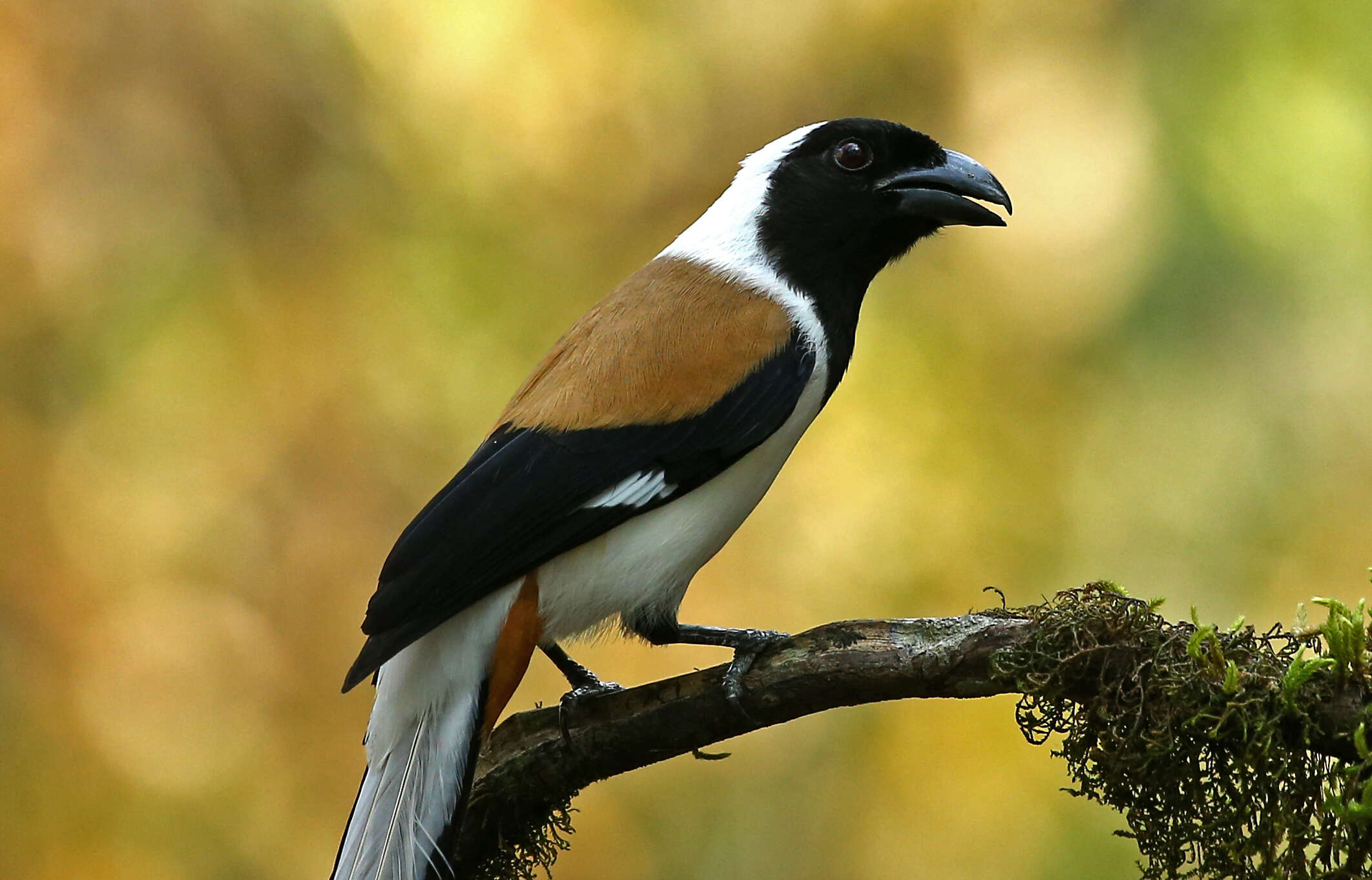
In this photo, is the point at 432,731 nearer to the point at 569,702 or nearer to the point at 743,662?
the point at 569,702

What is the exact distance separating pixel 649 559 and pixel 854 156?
1.32 metres

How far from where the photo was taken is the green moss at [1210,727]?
2207 mm

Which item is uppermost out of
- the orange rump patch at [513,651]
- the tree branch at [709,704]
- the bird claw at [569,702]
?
the orange rump patch at [513,651]

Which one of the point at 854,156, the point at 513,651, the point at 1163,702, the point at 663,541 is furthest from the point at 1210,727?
the point at 854,156

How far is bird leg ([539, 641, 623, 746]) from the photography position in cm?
300

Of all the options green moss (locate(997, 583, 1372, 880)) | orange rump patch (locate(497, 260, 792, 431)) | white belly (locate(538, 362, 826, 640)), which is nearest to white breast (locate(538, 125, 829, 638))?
white belly (locate(538, 362, 826, 640))

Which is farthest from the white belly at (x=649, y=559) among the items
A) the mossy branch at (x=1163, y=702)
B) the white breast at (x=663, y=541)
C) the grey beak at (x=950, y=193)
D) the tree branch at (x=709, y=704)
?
the grey beak at (x=950, y=193)

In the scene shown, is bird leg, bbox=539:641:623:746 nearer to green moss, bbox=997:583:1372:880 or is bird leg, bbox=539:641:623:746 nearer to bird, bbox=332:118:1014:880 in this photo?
bird, bbox=332:118:1014:880

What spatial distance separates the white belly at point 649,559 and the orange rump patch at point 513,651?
33 millimetres

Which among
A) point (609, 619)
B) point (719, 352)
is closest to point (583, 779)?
point (609, 619)

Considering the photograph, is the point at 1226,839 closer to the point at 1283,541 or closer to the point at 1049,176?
the point at 1283,541

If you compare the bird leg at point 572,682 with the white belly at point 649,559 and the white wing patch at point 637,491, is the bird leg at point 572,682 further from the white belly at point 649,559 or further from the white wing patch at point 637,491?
the white wing patch at point 637,491

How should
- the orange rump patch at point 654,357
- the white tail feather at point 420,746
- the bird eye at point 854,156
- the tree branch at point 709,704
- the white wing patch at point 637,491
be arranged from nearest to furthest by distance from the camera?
the tree branch at point 709,704 < the white tail feather at point 420,746 < the white wing patch at point 637,491 < the orange rump patch at point 654,357 < the bird eye at point 854,156

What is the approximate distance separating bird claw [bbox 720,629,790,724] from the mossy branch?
0.02 m
